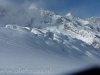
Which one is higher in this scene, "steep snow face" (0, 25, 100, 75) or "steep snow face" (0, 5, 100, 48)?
"steep snow face" (0, 5, 100, 48)

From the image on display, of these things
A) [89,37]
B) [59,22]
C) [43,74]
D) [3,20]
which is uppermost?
[59,22]

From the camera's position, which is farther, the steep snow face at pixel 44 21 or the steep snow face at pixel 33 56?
the steep snow face at pixel 44 21

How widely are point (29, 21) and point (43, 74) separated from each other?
7650cm

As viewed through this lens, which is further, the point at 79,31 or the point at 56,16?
the point at 56,16

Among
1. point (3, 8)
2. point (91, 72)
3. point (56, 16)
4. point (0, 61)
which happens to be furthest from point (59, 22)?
point (91, 72)

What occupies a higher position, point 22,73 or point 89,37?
point 89,37

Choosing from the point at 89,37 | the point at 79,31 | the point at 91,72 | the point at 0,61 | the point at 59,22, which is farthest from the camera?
the point at 59,22

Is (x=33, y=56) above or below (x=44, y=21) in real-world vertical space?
below

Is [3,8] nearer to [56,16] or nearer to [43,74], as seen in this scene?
[56,16]

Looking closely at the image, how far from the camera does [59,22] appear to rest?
336ft

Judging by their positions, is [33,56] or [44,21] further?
[44,21]

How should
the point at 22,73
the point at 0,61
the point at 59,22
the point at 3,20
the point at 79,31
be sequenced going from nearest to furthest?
the point at 22,73 → the point at 0,61 → the point at 3,20 → the point at 79,31 → the point at 59,22

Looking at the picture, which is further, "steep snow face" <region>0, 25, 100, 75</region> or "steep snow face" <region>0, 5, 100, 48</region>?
"steep snow face" <region>0, 5, 100, 48</region>

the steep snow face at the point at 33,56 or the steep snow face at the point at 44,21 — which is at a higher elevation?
the steep snow face at the point at 44,21
